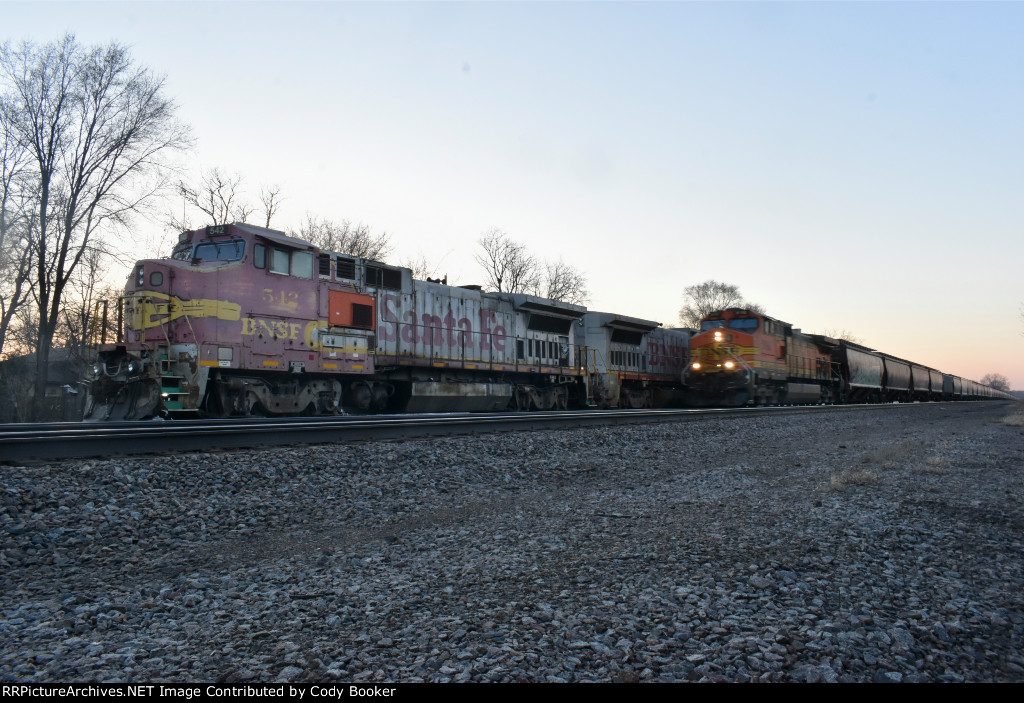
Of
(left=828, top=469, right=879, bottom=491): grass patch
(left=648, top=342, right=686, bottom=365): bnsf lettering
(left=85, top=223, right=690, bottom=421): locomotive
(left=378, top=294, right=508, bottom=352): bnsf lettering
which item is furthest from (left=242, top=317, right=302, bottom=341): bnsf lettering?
(left=648, top=342, right=686, bottom=365): bnsf lettering

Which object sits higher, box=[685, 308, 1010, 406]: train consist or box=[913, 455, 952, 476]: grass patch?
box=[685, 308, 1010, 406]: train consist

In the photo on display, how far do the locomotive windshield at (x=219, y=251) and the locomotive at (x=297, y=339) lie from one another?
24 mm

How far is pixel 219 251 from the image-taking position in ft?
39.1

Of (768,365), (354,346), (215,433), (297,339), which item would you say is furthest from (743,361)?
(215,433)

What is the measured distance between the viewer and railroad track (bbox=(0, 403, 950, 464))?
6293 mm

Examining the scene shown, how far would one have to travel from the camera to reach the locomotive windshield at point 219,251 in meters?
11.8

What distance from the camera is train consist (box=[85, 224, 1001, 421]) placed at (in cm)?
1113

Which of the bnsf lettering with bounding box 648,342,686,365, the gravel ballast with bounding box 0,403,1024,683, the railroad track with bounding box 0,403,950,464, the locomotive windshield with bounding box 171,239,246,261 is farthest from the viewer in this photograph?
the bnsf lettering with bounding box 648,342,686,365

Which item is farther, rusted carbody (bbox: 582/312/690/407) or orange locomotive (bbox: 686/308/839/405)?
orange locomotive (bbox: 686/308/839/405)

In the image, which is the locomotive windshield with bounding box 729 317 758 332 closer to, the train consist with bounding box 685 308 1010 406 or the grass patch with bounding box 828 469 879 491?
the train consist with bounding box 685 308 1010 406

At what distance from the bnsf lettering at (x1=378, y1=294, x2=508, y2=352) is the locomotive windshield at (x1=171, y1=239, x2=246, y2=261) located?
3.51 meters

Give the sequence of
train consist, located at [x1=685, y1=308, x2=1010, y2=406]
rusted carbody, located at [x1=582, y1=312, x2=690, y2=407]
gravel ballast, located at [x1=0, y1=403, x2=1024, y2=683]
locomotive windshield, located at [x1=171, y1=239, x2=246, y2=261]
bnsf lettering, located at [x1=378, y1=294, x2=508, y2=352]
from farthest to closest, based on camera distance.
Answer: train consist, located at [x1=685, y1=308, x2=1010, y2=406] < rusted carbody, located at [x1=582, y1=312, x2=690, y2=407] < bnsf lettering, located at [x1=378, y1=294, x2=508, y2=352] < locomotive windshield, located at [x1=171, y1=239, x2=246, y2=261] < gravel ballast, located at [x1=0, y1=403, x2=1024, y2=683]

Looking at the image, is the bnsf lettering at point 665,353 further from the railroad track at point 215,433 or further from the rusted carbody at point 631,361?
the railroad track at point 215,433

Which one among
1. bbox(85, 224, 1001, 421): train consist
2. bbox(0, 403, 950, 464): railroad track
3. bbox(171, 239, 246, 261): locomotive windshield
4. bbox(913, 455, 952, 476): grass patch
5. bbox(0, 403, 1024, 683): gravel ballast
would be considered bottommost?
bbox(0, 403, 1024, 683): gravel ballast
